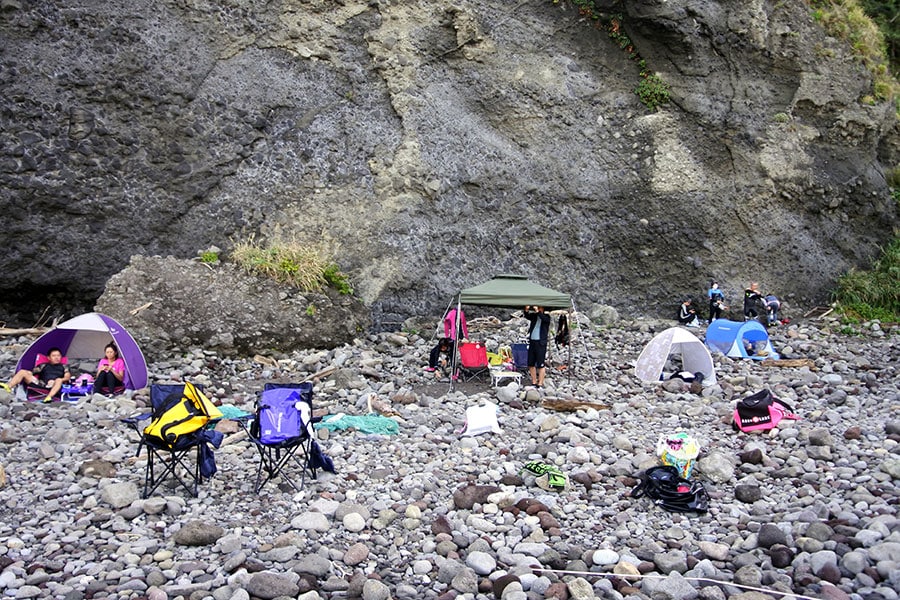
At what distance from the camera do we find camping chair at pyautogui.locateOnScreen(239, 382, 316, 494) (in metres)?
7.23

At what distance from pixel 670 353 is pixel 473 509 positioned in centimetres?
704

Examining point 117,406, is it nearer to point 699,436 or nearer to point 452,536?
point 452,536

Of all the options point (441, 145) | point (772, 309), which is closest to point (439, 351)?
point (441, 145)

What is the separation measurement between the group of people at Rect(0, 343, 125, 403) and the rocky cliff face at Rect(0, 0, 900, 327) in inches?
187

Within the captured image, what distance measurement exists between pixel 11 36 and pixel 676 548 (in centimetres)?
1541

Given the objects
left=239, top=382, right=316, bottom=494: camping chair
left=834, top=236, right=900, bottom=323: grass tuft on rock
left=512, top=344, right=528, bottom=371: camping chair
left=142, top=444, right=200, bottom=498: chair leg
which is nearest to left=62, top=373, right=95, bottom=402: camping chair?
left=142, top=444, right=200, bottom=498: chair leg

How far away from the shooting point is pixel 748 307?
1711 centimetres

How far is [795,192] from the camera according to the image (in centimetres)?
1842

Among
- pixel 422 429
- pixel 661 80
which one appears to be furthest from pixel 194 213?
pixel 661 80

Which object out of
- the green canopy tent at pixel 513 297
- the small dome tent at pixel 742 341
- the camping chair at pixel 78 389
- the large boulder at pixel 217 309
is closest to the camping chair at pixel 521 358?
the green canopy tent at pixel 513 297

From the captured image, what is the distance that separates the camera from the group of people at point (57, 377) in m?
10.7

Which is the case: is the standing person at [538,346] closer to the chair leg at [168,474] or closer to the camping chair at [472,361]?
the camping chair at [472,361]

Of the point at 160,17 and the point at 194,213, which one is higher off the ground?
the point at 160,17

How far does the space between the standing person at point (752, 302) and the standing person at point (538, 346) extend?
7.39 metres
